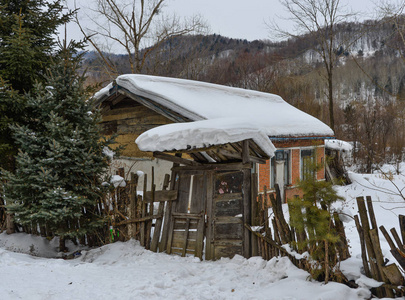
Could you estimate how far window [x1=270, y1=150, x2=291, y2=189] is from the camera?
1172cm

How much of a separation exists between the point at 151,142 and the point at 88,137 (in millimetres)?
1957

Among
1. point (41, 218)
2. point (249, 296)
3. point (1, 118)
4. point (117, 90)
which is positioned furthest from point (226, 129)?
point (117, 90)

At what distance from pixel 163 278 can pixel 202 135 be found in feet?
7.56

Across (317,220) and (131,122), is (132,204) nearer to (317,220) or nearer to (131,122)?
(317,220)

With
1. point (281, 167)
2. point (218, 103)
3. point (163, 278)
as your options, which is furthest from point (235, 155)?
point (281, 167)

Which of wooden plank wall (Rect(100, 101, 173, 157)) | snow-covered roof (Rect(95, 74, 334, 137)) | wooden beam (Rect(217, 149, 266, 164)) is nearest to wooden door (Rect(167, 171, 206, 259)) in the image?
wooden beam (Rect(217, 149, 266, 164))

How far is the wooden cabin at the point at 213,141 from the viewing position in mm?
5461

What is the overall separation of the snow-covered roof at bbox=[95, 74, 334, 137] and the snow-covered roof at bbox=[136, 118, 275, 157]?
1492 mm

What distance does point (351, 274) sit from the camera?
4141 mm

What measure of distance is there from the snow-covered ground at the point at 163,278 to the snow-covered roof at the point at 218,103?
321 centimetres

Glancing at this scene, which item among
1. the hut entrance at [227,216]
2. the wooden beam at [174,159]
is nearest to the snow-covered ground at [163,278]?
the hut entrance at [227,216]

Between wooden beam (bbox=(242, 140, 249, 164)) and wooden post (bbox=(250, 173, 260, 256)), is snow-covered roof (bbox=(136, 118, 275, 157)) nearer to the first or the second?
wooden beam (bbox=(242, 140, 249, 164))

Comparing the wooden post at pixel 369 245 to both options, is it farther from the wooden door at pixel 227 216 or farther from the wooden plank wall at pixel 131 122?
the wooden plank wall at pixel 131 122

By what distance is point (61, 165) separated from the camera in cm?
644
